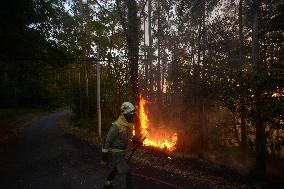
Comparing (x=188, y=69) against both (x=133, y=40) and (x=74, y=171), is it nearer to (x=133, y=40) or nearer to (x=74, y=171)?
(x=133, y=40)

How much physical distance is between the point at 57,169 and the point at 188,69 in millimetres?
11461

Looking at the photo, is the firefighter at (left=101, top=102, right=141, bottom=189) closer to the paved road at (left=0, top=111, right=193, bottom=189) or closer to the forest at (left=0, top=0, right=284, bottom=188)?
the paved road at (left=0, top=111, right=193, bottom=189)

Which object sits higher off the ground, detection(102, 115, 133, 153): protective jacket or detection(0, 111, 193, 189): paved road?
detection(102, 115, 133, 153): protective jacket

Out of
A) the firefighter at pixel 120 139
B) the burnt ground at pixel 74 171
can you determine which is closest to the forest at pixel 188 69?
the burnt ground at pixel 74 171

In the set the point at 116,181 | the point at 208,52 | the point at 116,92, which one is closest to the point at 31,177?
the point at 116,181

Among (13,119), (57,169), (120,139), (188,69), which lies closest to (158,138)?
(188,69)

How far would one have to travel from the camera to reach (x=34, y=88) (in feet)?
152

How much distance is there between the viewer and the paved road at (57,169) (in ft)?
37.8

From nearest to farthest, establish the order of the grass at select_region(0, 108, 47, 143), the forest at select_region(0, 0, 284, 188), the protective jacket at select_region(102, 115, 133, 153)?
the protective jacket at select_region(102, 115, 133, 153) → the forest at select_region(0, 0, 284, 188) → the grass at select_region(0, 108, 47, 143)

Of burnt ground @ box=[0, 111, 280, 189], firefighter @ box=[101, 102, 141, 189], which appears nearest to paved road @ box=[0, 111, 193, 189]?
burnt ground @ box=[0, 111, 280, 189]

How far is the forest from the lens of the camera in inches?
651

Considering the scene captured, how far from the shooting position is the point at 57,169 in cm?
1364

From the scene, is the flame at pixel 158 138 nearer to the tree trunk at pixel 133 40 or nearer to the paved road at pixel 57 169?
A: the tree trunk at pixel 133 40

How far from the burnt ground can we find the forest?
3.13 meters
